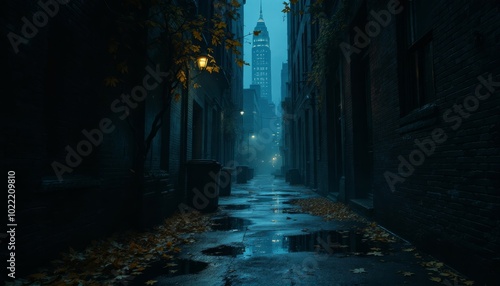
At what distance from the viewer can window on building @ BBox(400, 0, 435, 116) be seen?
5016 millimetres

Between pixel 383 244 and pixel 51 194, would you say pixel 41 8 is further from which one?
pixel 383 244

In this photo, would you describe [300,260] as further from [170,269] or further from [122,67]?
[122,67]

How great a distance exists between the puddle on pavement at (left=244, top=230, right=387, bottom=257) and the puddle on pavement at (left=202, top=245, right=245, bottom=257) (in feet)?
0.39

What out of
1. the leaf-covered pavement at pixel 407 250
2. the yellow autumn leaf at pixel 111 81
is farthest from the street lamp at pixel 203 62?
the leaf-covered pavement at pixel 407 250

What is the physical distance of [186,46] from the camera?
258 inches

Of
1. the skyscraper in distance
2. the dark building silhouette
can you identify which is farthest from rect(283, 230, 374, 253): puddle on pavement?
the skyscraper in distance

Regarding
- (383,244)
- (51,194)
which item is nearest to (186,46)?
(51,194)

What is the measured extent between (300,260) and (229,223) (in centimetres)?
322

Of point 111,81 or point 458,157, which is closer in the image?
point 458,157

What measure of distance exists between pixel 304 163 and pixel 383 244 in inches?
608

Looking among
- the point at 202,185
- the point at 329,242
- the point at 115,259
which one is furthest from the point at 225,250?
the point at 202,185

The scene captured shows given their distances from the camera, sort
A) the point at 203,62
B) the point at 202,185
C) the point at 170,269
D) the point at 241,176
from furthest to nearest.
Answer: the point at 241,176 < the point at 202,185 < the point at 203,62 < the point at 170,269

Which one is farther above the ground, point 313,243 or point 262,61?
point 262,61

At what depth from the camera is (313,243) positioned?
17.4 feet
